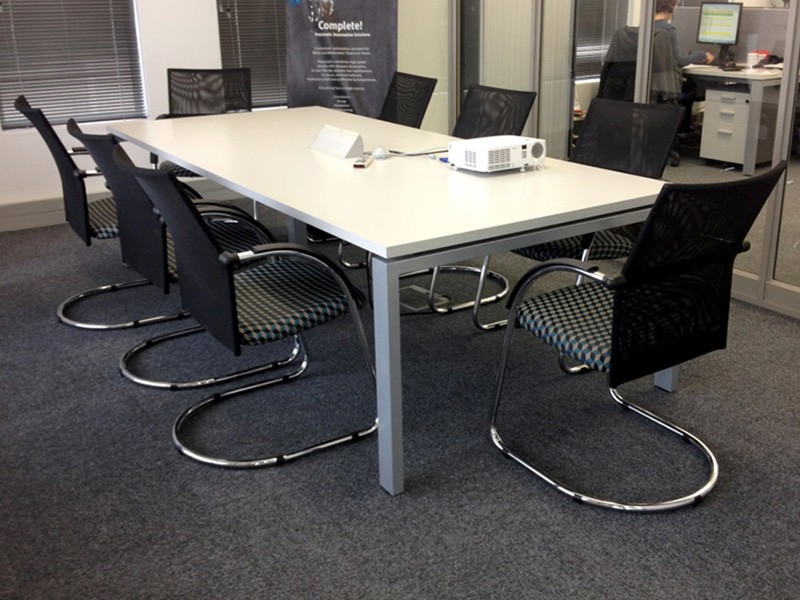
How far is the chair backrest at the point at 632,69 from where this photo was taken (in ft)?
14.0

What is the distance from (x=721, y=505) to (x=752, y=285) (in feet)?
6.08

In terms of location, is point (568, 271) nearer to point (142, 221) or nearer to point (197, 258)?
point (197, 258)

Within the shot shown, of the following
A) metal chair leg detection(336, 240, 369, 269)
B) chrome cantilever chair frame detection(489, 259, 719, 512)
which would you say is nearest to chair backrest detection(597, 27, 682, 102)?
metal chair leg detection(336, 240, 369, 269)

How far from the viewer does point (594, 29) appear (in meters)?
4.78

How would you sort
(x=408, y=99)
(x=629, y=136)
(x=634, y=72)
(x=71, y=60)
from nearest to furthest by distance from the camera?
1. (x=629, y=136)
2. (x=634, y=72)
3. (x=408, y=99)
4. (x=71, y=60)

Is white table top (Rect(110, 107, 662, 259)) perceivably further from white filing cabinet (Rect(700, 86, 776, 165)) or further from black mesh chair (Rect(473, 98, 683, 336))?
white filing cabinet (Rect(700, 86, 776, 165))

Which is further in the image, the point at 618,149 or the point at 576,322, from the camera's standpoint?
the point at 618,149

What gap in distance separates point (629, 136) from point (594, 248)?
51cm

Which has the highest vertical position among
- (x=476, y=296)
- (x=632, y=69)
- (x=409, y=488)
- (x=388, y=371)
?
(x=632, y=69)

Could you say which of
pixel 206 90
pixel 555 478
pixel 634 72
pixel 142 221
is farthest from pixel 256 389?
pixel 206 90

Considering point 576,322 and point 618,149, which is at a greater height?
point 618,149

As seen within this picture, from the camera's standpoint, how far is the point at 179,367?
11.4 ft

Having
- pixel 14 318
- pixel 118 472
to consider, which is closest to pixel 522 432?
pixel 118 472

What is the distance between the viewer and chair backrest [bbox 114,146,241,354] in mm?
2438
